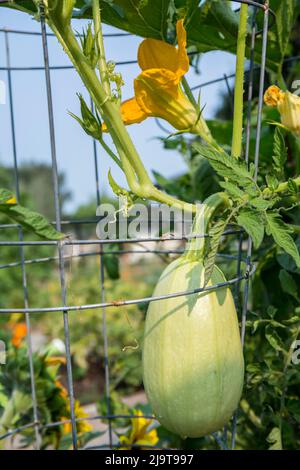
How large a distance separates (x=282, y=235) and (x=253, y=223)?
0.10 feet

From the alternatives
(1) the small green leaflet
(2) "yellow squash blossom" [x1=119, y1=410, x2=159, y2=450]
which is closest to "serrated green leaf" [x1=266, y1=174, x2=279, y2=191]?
(1) the small green leaflet

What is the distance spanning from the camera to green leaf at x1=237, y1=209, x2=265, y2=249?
0.46 meters

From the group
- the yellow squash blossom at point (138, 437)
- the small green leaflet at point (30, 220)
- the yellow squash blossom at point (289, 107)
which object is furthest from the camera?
the yellow squash blossom at point (138, 437)

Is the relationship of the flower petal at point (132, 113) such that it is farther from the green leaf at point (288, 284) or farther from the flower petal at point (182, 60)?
the green leaf at point (288, 284)

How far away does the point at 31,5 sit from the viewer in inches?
25.9

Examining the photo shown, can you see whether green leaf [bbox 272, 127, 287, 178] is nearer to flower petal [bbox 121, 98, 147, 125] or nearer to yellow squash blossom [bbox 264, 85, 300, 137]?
yellow squash blossom [bbox 264, 85, 300, 137]

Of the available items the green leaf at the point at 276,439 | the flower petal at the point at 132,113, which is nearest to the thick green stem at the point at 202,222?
the flower petal at the point at 132,113

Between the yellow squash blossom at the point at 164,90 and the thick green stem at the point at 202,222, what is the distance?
0.08 m

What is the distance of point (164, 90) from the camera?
56cm

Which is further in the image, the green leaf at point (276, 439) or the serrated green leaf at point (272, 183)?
the green leaf at point (276, 439)

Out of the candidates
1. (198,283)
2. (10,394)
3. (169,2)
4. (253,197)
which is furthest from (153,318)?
(10,394)

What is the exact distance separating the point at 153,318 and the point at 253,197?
6.6 inches

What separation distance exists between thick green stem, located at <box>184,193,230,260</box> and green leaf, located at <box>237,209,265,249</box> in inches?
1.6

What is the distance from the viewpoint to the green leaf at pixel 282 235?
0.48 m
